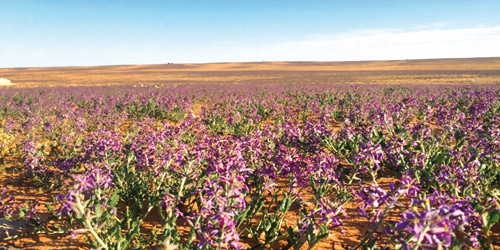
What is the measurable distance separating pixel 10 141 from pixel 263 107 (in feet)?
34.3

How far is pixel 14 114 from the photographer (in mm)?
14430

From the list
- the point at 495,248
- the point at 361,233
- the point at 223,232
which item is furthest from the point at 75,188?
the point at 495,248

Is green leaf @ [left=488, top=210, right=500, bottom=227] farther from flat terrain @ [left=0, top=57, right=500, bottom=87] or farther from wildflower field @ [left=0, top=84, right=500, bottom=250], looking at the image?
flat terrain @ [left=0, top=57, right=500, bottom=87]

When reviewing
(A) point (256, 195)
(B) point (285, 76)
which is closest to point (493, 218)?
(A) point (256, 195)

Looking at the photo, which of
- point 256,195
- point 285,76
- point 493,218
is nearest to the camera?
point 493,218

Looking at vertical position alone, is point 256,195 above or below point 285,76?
below

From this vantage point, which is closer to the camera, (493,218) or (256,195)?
(493,218)

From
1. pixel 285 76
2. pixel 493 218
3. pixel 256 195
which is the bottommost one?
pixel 256 195

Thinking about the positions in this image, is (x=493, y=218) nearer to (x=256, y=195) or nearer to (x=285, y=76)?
(x=256, y=195)

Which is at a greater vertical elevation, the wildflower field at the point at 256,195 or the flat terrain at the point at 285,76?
the flat terrain at the point at 285,76

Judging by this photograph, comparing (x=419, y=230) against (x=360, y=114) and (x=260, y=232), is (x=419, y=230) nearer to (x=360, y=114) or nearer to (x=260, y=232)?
(x=260, y=232)

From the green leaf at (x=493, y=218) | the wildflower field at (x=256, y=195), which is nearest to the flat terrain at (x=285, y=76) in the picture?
the wildflower field at (x=256, y=195)

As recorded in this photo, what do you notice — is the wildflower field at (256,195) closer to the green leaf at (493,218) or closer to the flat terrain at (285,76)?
the green leaf at (493,218)

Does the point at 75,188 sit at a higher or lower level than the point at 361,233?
higher
